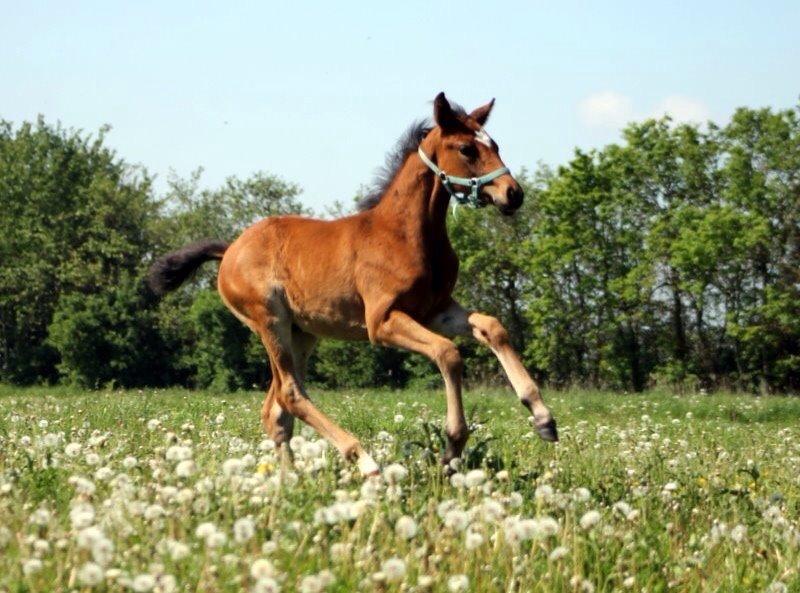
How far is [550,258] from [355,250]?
182ft

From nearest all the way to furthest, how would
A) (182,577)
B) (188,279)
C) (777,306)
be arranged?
(182,577) < (188,279) < (777,306)

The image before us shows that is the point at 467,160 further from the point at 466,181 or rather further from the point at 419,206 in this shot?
the point at 419,206

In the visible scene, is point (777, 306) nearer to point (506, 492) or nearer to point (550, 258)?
point (550, 258)

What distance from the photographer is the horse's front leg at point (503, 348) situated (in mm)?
8022

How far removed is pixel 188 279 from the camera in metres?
12.0

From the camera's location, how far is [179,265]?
11.8 m

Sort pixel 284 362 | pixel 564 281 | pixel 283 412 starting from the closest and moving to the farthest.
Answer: pixel 284 362, pixel 283 412, pixel 564 281

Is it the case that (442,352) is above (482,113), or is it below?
below

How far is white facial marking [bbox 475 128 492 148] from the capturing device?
30.6 feet

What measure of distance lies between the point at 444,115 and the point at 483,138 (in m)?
0.33

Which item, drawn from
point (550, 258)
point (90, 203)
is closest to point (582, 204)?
point (550, 258)

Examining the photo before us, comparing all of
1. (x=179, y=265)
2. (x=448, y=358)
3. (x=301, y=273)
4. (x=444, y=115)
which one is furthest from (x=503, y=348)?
(x=179, y=265)

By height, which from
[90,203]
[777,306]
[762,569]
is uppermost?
[90,203]

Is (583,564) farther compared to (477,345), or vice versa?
(477,345)
